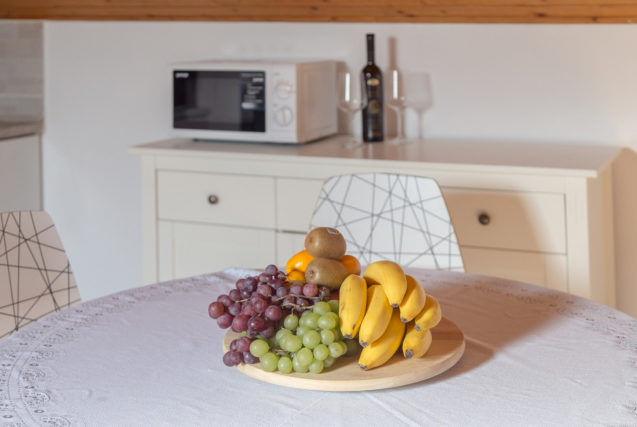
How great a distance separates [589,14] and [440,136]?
2.00 ft

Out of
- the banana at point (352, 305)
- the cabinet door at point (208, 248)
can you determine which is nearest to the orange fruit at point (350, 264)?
the banana at point (352, 305)

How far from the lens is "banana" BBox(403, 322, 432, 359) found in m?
1.14

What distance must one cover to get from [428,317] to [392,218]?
35.3 inches

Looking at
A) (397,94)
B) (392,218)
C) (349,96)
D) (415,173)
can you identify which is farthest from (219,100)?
(392,218)

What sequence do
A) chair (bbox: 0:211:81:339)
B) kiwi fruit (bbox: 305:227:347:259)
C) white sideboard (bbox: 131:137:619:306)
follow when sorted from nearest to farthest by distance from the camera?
kiwi fruit (bbox: 305:227:347:259) < chair (bbox: 0:211:81:339) < white sideboard (bbox: 131:137:619:306)

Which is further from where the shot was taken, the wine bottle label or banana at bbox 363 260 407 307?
the wine bottle label

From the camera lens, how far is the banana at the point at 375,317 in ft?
3.64

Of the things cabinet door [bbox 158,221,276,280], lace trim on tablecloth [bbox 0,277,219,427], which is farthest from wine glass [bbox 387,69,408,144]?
lace trim on tablecloth [bbox 0,277,219,427]

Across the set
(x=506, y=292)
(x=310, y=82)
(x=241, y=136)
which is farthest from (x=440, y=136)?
(x=506, y=292)

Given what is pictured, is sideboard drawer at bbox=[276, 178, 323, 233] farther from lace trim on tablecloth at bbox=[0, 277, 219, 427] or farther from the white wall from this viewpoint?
lace trim on tablecloth at bbox=[0, 277, 219, 427]

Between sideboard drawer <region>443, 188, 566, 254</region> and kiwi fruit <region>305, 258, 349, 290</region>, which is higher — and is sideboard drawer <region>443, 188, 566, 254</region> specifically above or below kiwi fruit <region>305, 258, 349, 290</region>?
above

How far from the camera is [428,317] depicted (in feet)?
3.81

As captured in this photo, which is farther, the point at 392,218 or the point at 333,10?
the point at 333,10

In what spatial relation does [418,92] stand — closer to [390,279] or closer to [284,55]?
[284,55]
